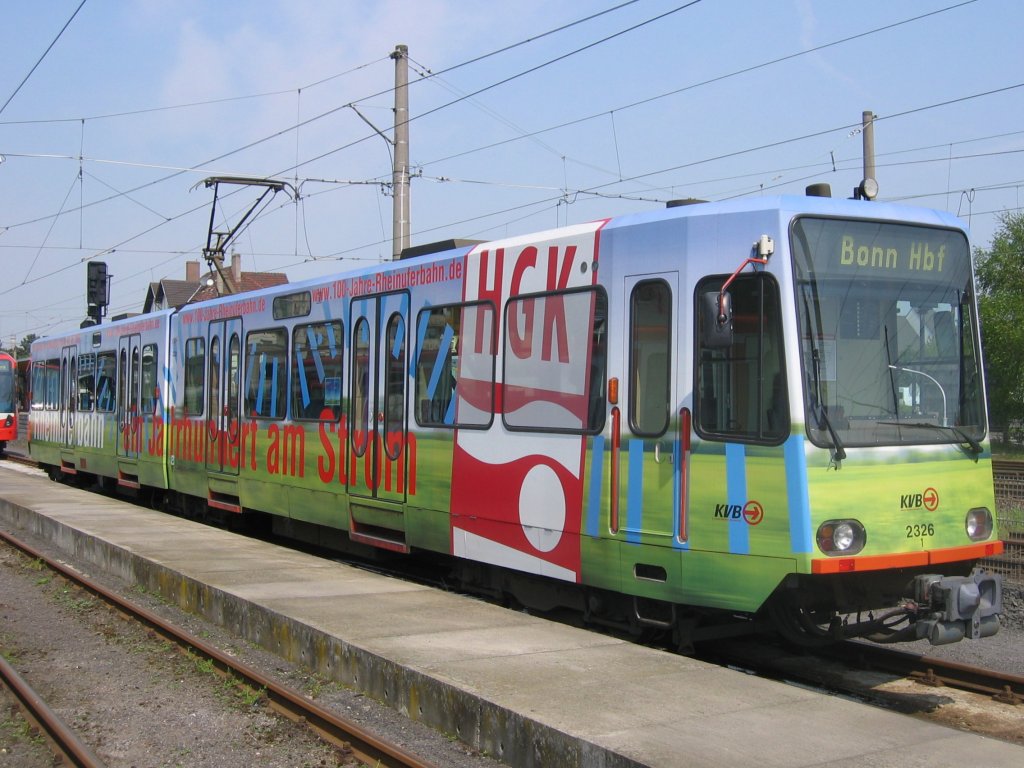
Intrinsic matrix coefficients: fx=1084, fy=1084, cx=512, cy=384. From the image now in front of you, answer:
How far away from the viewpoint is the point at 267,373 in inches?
491

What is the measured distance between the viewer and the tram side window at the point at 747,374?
6.43 meters

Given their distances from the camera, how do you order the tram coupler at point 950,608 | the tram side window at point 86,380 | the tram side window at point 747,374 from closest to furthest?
1. the tram coupler at point 950,608
2. the tram side window at point 747,374
3. the tram side window at point 86,380

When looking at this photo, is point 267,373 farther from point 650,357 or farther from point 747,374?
point 747,374

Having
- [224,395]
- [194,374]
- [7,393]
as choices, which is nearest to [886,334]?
[224,395]

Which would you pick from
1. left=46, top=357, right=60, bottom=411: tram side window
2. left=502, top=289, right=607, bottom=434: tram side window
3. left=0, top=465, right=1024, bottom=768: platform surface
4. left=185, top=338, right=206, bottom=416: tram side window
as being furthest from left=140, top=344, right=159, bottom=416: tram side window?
left=502, top=289, right=607, bottom=434: tram side window

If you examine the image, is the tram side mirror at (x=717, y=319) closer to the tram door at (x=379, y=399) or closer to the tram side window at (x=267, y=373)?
the tram door at (x=379, y=399)

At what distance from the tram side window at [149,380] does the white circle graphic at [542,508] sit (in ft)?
31.6

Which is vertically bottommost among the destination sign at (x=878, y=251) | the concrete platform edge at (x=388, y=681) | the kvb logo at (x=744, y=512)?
the concrete platform edge at (x=388, y=681)

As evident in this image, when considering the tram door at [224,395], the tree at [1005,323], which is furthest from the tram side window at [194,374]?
the tree at [1005,323]

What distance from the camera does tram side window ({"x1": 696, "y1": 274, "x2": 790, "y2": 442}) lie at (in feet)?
21.1

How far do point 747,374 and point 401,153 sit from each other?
1080 centimetres

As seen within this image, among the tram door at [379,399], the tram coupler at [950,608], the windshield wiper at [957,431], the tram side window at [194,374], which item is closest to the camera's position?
the tram coupler at [950,608]

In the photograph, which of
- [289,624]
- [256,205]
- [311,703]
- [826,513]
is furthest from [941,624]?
[256,205]

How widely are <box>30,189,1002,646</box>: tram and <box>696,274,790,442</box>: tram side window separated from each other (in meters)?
0.01
